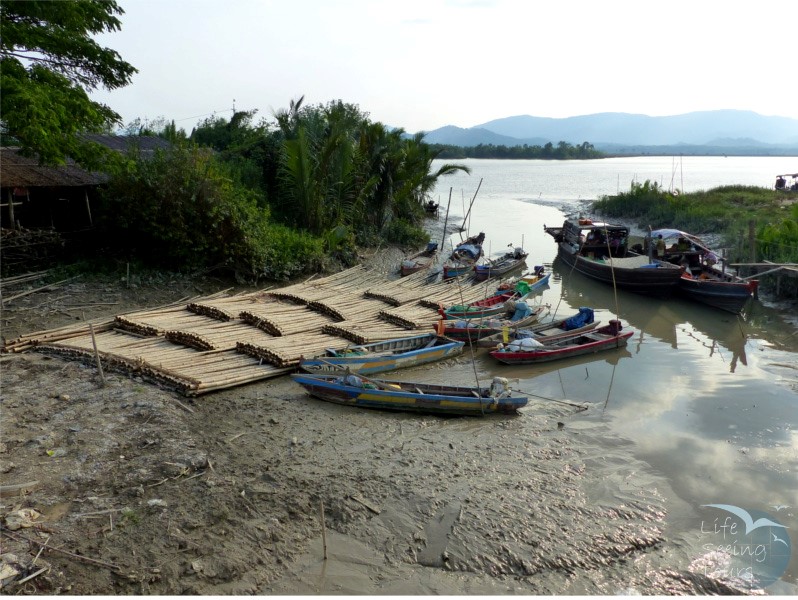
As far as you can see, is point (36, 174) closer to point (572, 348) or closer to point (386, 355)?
point (386, 355)

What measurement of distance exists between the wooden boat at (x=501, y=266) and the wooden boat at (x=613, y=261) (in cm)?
203

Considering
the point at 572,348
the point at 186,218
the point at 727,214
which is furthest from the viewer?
the point at 727,214

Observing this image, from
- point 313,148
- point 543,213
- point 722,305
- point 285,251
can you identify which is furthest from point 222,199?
point 543,213

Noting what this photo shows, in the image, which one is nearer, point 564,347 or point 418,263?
point 564,347

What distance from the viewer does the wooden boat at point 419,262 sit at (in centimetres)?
2048

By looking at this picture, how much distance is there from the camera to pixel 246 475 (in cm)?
759

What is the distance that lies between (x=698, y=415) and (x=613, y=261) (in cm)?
1071

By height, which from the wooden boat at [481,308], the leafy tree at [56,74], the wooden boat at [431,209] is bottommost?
the wooden boat at [481,308]

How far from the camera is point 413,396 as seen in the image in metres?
9.91

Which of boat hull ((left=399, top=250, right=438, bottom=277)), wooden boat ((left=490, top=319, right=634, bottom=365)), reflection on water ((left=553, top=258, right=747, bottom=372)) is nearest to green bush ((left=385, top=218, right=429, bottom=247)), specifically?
boat hull ((left=399, top=250, right=438, bottom=277))

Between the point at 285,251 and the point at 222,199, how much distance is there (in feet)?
8.23

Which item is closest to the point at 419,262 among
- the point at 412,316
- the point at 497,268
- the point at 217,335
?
the point at 497,268

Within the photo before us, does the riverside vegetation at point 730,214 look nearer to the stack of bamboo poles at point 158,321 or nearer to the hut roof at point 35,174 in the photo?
the stack of bamboo poles at point 158,321

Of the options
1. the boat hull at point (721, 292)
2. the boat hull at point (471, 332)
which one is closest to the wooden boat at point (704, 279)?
the boat hull at point (721, 292)
